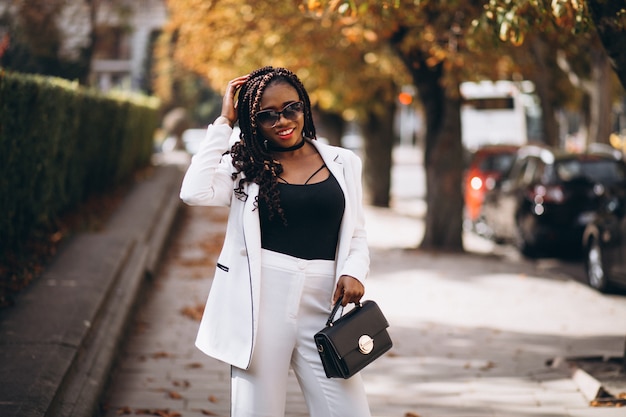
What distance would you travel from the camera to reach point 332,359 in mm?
3779

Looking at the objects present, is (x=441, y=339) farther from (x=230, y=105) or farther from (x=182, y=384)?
(x=230, y=105)

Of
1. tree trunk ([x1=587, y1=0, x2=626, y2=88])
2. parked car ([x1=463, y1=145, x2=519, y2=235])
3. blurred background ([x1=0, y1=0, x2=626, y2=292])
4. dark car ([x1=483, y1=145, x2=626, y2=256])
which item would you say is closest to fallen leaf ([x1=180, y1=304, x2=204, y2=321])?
blurred background ([x1=0, y1=0, x2=626, y2=292])

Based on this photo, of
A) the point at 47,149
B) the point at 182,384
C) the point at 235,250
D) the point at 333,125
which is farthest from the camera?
the point at 333,125

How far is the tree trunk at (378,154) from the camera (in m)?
23.2

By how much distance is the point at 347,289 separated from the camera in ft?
12.7

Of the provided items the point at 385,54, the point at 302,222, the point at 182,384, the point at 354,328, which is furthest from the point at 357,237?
the point at 385,54

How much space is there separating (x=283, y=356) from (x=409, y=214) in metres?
19.0

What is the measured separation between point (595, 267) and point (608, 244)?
0.64 meters

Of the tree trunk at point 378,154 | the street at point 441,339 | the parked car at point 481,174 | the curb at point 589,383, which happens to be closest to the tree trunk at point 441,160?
the street at point 441,339

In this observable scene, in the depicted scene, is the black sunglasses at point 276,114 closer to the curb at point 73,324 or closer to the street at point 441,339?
the curb at point 73,324

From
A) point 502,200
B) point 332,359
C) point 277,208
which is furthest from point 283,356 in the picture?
point 502,200

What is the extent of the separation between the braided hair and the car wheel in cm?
820

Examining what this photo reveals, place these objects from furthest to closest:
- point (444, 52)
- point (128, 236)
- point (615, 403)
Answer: point (444, 52) < point (128, 236) < point (615, 403)

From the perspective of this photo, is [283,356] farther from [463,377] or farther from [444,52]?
[444,52]
